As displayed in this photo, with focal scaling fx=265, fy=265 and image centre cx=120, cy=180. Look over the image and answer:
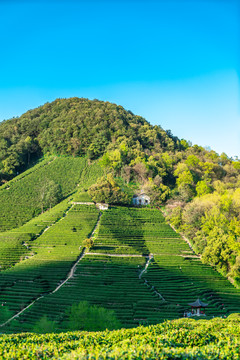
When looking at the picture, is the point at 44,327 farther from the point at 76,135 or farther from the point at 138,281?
the point at 76,135

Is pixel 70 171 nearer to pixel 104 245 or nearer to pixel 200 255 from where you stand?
pixel 104 245

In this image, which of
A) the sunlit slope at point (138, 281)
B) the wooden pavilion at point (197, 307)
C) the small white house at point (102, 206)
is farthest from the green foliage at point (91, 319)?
the small white house at point (102, 206)

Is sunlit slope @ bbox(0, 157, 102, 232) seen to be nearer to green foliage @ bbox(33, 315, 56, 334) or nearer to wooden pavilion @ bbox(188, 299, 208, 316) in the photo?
green foliage @ bbox(33, 315, 56, 334)

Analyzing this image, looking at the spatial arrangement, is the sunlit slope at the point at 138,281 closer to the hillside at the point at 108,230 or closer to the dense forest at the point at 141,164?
the hillside at the point at 108,230

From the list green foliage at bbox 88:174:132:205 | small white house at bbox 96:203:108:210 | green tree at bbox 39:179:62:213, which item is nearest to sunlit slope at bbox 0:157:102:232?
green tree at bbox 39:179:62:213

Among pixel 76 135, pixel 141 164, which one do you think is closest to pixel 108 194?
pixel 141 164
